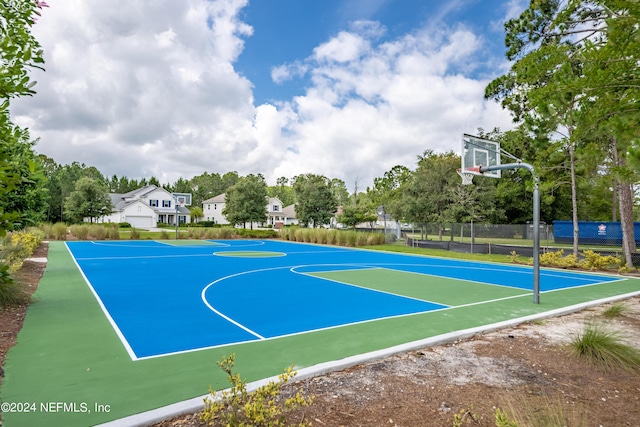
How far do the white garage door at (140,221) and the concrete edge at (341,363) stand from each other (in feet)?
188

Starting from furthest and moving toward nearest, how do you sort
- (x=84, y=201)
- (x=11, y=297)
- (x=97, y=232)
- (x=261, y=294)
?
(x=84, y=201), (x=97, y=232), (x=261, y=294), (x=11, y=297)

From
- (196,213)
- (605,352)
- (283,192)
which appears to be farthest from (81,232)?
(283,192)

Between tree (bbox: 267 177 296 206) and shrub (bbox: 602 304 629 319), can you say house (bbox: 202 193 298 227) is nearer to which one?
tree (bbox: 267 177 296 206)

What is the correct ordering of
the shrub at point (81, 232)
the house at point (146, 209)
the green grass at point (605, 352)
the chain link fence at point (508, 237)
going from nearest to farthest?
the green grass at point (605, 352)
the chain link fence at point (508, 237)
the shrub at point (81, 232)
the house at point (146, 209)

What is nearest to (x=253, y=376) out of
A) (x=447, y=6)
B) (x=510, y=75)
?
(x=447, y=6)

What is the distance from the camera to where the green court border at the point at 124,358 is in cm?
380

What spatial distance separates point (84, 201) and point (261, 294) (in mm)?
42227

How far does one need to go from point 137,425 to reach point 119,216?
59.6m

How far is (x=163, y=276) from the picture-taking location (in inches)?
502

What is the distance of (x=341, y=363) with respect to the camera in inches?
186

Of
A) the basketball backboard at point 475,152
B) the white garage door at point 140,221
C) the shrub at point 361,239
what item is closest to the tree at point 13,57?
the basketball backboard at point 475,152

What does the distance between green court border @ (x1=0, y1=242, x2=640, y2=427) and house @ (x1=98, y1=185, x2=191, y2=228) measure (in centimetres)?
4875

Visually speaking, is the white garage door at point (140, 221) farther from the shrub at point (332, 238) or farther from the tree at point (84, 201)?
the shrub at point (332, 238)

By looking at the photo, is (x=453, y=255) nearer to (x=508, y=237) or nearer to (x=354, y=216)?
(x=508, y=237)
